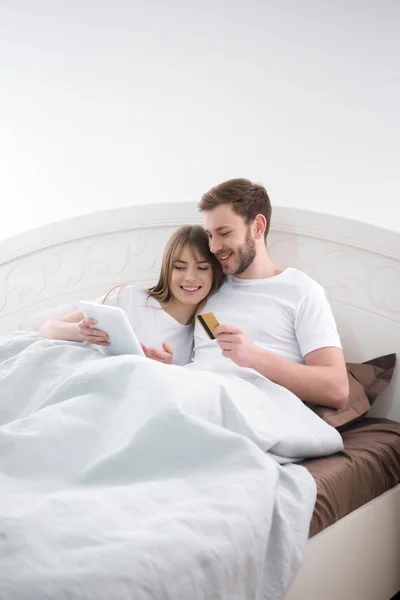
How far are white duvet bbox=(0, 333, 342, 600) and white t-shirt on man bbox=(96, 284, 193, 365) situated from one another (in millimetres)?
451

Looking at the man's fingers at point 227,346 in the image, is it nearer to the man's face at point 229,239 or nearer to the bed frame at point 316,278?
the man's face at point 229,239

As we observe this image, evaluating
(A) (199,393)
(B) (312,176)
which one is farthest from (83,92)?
(A) (199,393)

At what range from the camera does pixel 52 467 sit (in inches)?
52.9

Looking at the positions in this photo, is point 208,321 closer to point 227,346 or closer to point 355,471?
point 227,346

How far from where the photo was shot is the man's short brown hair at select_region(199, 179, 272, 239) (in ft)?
7.17

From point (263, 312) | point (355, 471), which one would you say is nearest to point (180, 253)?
point (263, 312)

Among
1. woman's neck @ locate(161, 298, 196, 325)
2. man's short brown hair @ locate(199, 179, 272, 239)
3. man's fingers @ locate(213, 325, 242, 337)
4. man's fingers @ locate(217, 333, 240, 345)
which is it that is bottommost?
woman's neck @ locate(161, 298, 196, 325)

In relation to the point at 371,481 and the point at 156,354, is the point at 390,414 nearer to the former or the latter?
the point at 371,481

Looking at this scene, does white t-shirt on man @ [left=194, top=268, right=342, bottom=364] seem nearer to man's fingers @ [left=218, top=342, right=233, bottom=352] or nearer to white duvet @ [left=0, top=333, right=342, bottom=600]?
man's fingers @ [left=218, top=342, right=233, bottom=352]

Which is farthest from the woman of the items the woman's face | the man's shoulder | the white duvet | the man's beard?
the white duvet

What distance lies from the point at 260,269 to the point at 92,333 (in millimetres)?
573

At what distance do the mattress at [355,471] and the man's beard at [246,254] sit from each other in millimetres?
556

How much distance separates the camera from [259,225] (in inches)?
88.2

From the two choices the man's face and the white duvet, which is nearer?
the white duvet
